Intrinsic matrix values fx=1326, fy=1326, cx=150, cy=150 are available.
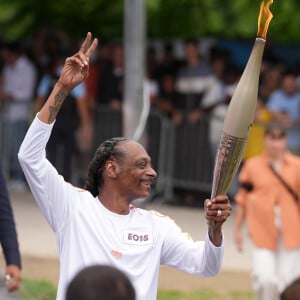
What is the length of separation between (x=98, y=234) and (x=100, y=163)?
0.43 meters

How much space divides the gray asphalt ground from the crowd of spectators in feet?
2.34

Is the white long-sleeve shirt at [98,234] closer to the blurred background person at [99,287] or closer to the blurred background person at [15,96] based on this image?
the blurred background person at [99,287]

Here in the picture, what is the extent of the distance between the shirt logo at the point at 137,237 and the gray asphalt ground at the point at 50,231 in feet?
23.6

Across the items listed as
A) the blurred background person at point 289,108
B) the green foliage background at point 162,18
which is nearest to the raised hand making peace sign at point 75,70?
the blurred background person at point 289,108

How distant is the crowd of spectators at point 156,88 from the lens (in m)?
15.6

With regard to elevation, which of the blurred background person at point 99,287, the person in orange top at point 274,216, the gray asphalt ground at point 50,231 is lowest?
the gray asphalt ground at point 50,231

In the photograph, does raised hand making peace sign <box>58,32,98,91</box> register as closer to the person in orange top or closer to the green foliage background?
the person in orange top

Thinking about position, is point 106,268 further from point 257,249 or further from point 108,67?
point 108,67

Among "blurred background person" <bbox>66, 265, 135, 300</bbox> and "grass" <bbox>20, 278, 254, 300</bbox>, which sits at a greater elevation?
"blurred background person" <bbox>66, 265, 135, 300</bbox>

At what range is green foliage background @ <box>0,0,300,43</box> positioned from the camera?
1792 cm

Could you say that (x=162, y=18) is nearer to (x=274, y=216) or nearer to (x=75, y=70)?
(x=274, y=216)

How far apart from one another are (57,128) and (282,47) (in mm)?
4212

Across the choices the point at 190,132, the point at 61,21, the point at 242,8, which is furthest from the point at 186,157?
the point at 61,21

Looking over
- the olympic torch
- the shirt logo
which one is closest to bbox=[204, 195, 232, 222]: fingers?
the olympic torch
